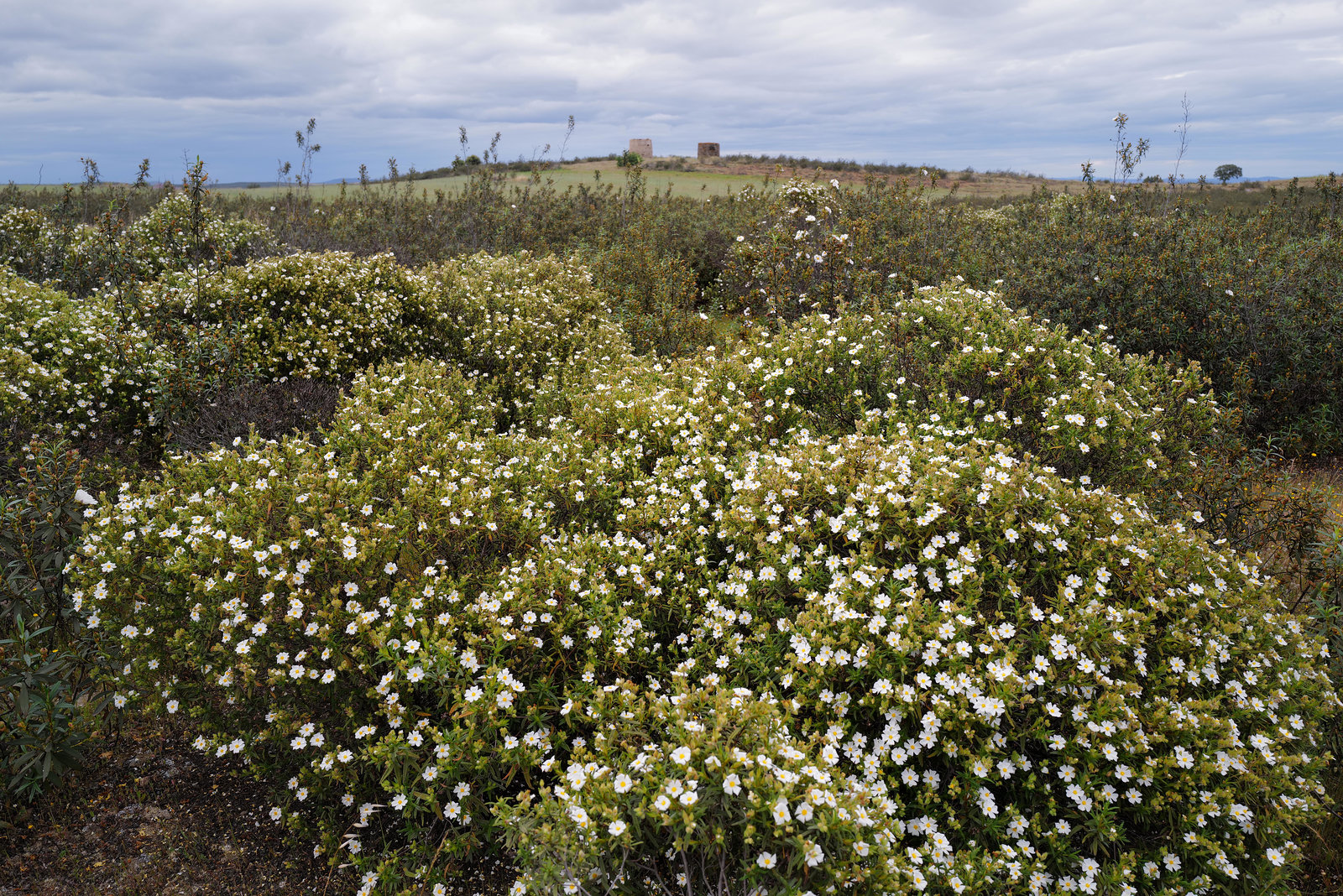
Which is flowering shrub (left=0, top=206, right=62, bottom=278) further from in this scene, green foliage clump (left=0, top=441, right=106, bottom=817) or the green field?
the green field

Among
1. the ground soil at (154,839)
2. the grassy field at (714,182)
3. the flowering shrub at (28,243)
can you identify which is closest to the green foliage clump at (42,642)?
the ground soil at (154,839)

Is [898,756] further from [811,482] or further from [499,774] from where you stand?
[499,774]

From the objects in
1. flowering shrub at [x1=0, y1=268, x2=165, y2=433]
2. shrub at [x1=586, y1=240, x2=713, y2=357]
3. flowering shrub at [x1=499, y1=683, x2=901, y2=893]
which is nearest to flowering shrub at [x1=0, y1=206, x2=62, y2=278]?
flowering shrub at [x1=0, y1=268, x2=165, y2=433]

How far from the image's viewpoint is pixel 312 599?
3.44 metres

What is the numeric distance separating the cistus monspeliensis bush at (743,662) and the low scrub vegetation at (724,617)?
0.08 ft

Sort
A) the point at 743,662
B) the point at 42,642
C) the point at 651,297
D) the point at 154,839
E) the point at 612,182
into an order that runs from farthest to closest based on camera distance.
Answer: the point at 612,182, the point at 651,297, the point at 42,642, the point at 154,839, the point at 743,662

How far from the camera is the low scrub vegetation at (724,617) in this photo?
8.80 feet

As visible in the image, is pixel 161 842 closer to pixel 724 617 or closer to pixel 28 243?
pixel 724 617

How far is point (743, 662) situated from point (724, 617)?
0.25 meters

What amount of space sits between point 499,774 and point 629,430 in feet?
8.38

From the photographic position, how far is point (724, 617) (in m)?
3.38

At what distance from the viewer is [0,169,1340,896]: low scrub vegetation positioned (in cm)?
268

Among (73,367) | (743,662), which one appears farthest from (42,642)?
(743,662)

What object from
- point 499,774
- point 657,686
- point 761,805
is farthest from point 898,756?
point 499,774
